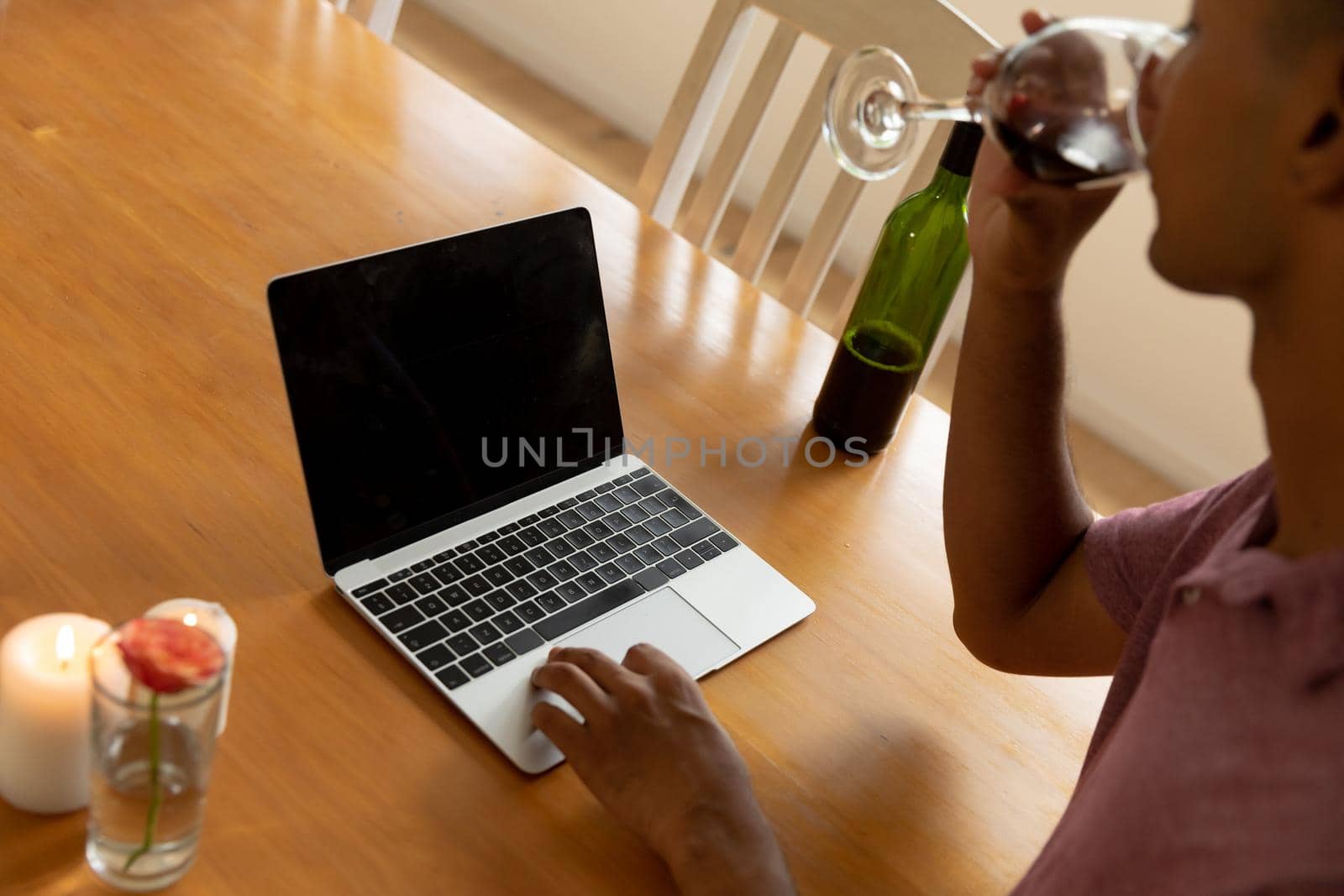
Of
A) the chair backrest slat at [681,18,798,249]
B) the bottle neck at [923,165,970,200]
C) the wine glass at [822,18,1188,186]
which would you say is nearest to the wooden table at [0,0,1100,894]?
the chair backrest slat at [681,18,798,249]

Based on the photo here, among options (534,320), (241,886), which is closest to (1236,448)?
(534,320)

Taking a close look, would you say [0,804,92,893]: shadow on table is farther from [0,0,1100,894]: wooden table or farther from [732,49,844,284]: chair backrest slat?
[732,49,844,284]: chair backrest slat

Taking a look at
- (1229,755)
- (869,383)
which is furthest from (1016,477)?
(1229,755)

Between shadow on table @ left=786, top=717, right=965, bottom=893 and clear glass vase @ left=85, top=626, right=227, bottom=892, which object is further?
shadow on table @ left=786, top=717, right=965, bottom=893

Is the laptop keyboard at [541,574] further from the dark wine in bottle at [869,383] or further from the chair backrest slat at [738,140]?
the chair backrest slat at [738,140]

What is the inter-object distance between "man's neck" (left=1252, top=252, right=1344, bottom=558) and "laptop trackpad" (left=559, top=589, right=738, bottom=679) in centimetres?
38

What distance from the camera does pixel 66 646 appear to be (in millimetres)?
686

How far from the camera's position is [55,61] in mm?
1363

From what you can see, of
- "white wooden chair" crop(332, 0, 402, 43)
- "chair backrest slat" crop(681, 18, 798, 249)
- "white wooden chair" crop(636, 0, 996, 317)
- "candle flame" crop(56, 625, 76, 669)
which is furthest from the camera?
"white wooden chair" crop(332, 0, 402, 43)

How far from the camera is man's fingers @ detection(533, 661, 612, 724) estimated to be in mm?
818

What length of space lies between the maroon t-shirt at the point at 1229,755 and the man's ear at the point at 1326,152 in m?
0.17

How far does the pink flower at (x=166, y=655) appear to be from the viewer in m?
0.61

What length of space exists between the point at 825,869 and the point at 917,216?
1.91 ft

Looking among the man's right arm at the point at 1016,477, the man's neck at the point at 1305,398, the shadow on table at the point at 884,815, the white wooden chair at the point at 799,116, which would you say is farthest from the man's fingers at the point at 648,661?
the white wooden chair at the point at 799,116
